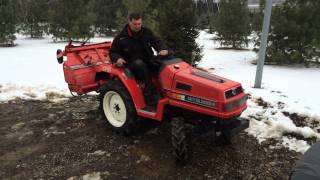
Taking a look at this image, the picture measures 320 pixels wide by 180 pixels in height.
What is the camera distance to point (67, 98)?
7.84 metres

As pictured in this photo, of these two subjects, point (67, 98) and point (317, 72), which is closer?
point (67, 98)

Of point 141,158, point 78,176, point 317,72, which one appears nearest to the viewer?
point 78,176

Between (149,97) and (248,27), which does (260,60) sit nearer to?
(149,97)

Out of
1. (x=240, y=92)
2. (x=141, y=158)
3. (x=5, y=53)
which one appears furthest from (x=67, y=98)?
(x=5, y=53)

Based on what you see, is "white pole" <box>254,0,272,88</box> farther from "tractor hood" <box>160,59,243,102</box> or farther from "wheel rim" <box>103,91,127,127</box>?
"wheel rim" <box>103,91,127,127</box>

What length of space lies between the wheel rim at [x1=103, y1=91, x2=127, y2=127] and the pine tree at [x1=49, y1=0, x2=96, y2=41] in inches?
545

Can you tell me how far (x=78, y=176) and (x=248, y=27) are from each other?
13.5 meters

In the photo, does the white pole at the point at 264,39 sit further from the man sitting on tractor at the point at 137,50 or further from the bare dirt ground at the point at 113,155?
the man sitting on tractor at the point at 137,50

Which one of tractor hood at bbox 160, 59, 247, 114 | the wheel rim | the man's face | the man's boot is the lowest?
the wheel rim

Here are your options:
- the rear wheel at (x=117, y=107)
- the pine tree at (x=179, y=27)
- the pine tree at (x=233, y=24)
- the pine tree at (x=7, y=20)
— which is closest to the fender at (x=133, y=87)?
the rear wheel at (x=117, y=107)

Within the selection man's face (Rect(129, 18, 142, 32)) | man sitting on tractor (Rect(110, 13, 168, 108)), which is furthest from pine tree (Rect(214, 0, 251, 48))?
man's face (Rect(129, 18, 142, 32))

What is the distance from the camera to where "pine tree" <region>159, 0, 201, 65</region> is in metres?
9.66

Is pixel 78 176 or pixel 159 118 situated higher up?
pixel 159 118

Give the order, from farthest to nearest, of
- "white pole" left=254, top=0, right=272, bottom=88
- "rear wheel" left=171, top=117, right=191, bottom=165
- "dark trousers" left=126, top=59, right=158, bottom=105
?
1. "white pole" left=254, top=0, right=272, bottom=88
2. "dark trousers" left=126, top=59, right=158, bottom=105
3. "rear wheel" left=171, top=117, right=191, bottom=165
